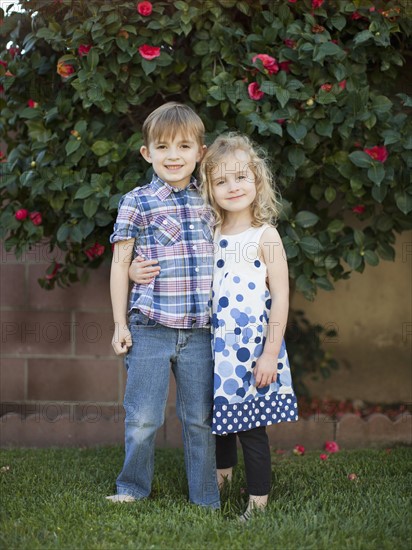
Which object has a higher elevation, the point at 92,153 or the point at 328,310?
the point at 92,153

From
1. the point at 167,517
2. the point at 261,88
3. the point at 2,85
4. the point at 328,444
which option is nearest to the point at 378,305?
the point at 328,444

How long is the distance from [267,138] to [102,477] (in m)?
1.33

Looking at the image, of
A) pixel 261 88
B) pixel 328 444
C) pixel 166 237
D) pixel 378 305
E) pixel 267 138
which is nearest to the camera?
pixel 166 237

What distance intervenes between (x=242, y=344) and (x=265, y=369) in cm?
10

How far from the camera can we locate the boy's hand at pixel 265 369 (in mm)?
2096

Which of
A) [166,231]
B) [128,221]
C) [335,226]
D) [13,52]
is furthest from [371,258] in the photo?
[13,52]

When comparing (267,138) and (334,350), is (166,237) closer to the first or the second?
(267,138)

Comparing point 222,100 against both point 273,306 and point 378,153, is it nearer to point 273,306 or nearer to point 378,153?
point 378,153

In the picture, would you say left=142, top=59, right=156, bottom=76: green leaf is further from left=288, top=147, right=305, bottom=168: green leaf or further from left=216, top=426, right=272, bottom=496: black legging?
left=216, top=426, right=272, bottom=496: black legging

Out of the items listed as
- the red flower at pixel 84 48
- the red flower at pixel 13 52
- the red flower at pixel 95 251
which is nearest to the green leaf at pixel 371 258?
the red flower at pixel 95 251

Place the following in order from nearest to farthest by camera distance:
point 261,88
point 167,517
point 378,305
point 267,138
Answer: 1. point 167,517
2. point 261,88
3. point 267,138
4. point 378,305

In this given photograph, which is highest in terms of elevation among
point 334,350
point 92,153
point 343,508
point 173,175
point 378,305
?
point 92,153

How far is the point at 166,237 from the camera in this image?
7.14 feet

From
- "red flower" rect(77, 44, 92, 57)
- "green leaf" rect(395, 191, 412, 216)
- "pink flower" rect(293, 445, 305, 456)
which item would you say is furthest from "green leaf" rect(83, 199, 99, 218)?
"pink flower" rect(293, 445, 305, 456)
